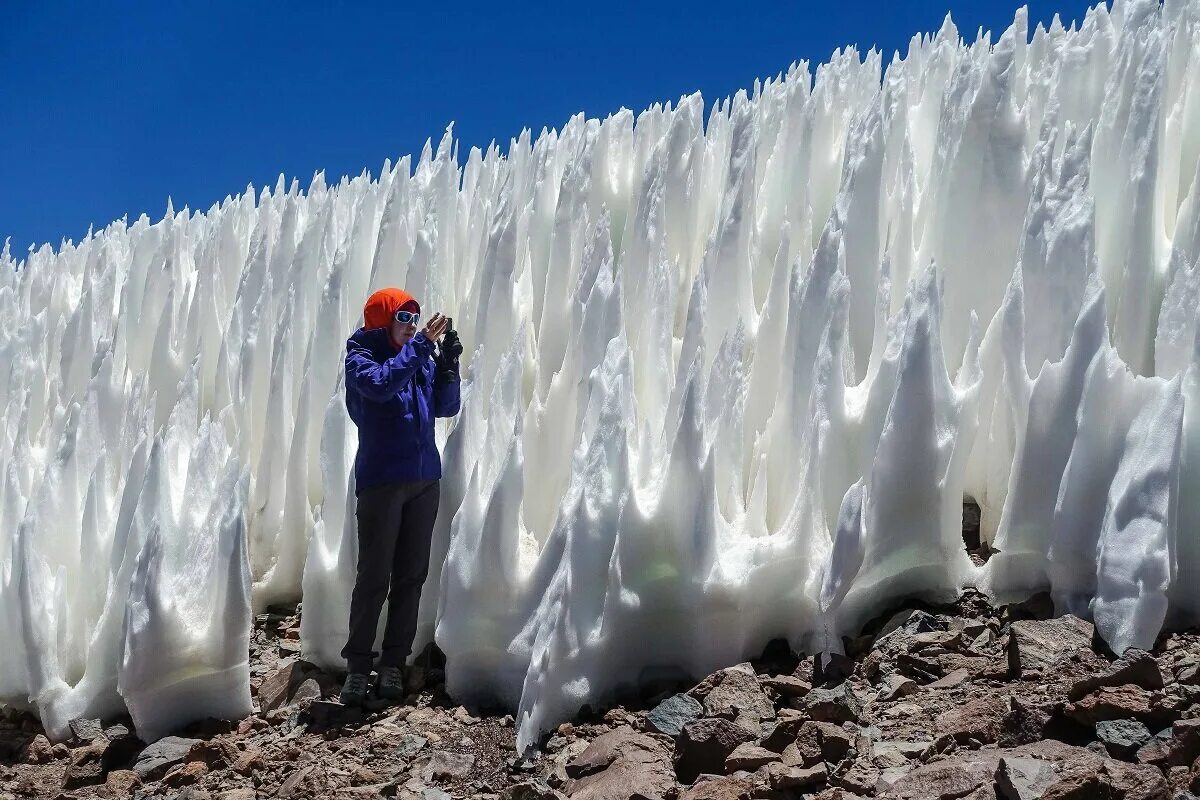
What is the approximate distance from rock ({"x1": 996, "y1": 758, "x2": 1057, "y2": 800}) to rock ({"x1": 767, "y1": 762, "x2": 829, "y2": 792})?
609mm

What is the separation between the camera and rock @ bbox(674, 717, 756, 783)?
402 centimetres

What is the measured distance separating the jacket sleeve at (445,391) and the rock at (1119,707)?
10.1 feet

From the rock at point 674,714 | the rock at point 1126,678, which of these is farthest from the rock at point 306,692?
the rock at point 1126,678

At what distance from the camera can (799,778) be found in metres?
3.75

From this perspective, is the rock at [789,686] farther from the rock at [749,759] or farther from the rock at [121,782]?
the rock at [121,782]

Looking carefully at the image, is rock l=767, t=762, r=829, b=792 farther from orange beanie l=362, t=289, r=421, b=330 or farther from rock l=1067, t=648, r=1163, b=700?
orange beanie l=362, t=289, r=421, b=330

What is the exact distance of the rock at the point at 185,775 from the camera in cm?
509

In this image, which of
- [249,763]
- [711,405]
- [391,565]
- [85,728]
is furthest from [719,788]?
[85,728]

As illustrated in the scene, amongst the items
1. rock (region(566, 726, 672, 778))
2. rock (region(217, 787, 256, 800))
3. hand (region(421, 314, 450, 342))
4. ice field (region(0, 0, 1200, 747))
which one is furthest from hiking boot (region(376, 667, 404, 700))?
hand (region(421, 314, 450, 342))

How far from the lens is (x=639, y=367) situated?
5.88m

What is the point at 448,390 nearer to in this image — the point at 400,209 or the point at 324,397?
the point at 324,397

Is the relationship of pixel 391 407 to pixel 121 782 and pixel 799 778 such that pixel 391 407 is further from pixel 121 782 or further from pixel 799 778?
pixel 799 778

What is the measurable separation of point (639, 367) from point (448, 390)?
1.05 m

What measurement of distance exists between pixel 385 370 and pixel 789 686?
89.9 inches
